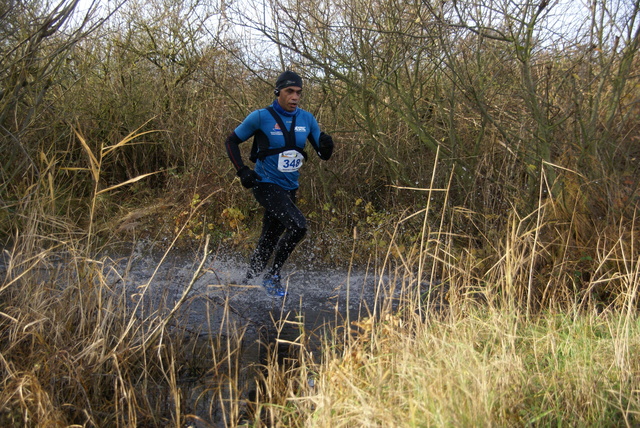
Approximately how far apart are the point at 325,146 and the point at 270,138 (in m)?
0.52

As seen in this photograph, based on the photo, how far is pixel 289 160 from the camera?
17.6 feet

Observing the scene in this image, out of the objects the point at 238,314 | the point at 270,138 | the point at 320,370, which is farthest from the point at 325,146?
the point at 320,370

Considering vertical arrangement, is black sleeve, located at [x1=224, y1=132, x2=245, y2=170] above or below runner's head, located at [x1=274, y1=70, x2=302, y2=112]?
below

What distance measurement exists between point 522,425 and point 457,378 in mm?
309

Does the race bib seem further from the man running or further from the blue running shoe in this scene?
the blue running shoe

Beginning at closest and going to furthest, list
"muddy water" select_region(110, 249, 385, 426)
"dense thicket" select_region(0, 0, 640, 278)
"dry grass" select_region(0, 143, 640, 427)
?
1. "dry grass" select_region(0, 143, 640, 427)
2. "muddy water" select_region(110, 249, 385, 426)
3. "dense thicket" select_region(0, 0, 640, 278)

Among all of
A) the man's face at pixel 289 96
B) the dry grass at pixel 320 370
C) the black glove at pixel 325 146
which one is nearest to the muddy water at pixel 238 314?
the dry grass at pixel 320 370

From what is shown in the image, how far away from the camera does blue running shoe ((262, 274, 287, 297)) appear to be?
17.9 feet

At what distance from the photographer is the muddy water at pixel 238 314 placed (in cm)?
344

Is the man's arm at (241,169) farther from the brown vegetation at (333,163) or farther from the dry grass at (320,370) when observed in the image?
the dry grass at (320,370)

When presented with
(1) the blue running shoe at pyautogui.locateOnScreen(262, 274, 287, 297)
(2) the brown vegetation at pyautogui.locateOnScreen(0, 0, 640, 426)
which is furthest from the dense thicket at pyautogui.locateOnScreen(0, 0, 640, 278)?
(1) the blue running shoe at pyautogui.locateOnScreen(262, 274, 287, 297)

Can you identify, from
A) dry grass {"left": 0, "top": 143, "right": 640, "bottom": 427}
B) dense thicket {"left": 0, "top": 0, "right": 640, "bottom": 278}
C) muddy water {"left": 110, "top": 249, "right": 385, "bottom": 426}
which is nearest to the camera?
dry grass {"left": 0, "top": 143, "right": 640, "bottom": 427}

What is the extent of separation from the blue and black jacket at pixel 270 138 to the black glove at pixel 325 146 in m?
0.17

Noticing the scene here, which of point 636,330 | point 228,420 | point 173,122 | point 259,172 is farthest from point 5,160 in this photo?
point 636,330
